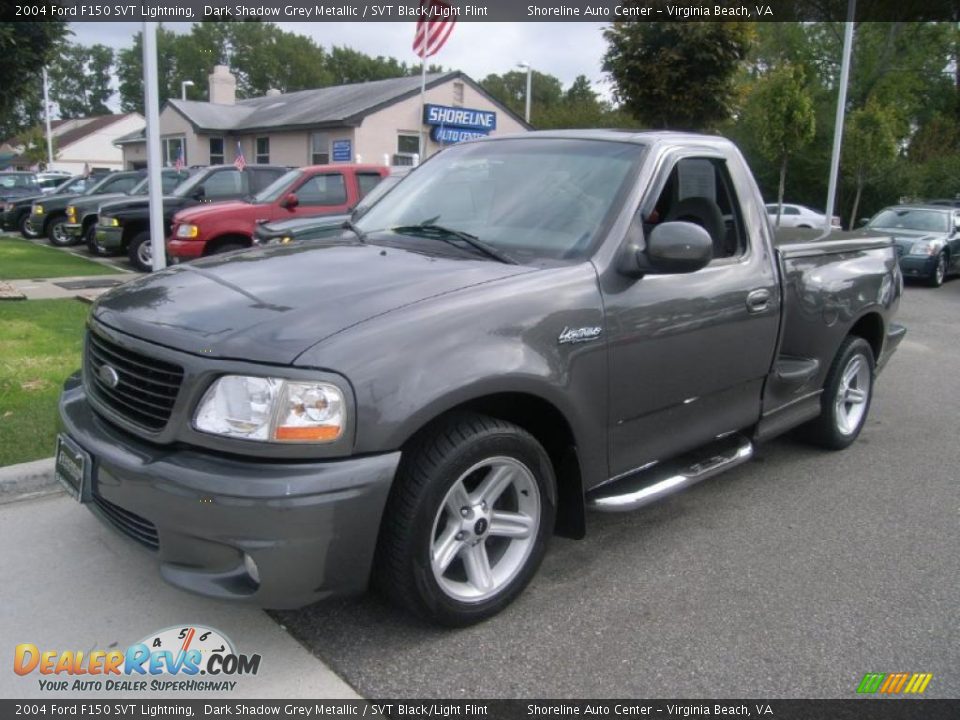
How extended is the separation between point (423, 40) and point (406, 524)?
47.7ft

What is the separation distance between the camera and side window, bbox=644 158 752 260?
399 centimetres

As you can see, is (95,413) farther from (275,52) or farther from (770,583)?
(275,52)

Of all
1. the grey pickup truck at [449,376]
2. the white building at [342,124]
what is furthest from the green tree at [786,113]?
the grey pickup truck at [449,376]

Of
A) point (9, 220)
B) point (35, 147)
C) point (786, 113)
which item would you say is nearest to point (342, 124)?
point (9, 220)

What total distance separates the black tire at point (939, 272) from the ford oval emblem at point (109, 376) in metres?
15.7

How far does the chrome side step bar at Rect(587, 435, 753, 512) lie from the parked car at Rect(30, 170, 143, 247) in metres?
16.4

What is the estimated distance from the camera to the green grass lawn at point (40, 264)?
39.1ft

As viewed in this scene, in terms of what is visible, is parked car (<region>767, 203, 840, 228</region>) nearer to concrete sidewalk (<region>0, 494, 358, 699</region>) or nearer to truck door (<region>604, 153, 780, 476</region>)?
truck door (<region>604, 153, 780, 476</region>)

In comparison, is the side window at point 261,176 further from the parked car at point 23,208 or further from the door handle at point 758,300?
the door handle at point 758,300

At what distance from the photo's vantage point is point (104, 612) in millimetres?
3072

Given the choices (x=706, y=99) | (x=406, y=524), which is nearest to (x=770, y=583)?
(x=406, y=524)

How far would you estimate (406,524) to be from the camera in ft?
8.73

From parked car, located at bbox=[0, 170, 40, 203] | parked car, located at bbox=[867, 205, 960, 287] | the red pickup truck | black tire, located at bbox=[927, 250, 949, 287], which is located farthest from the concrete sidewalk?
parked car, located at bbox=[0, 170, 40, 203]

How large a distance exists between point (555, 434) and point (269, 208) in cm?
847
